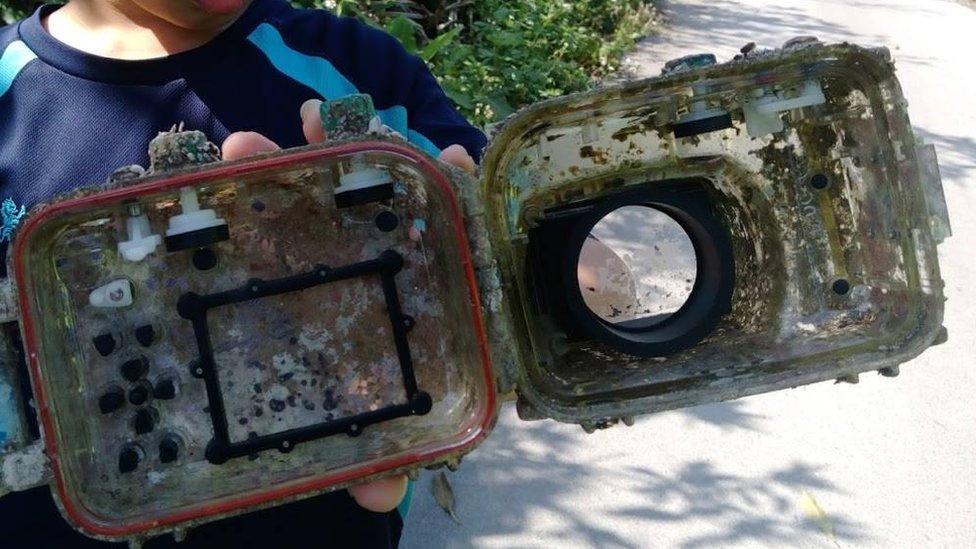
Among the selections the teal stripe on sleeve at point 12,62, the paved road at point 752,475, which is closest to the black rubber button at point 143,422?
the teal stripe on sleeve at point 12,62

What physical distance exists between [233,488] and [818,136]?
0.90 m

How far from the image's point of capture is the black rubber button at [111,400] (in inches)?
38.3

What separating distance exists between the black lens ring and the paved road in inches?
41.0

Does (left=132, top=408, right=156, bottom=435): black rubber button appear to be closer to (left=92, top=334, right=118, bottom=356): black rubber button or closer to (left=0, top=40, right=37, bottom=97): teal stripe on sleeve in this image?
(left=92, top=334, right=118, bottom=356): black rubber button

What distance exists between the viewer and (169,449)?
3.25 ft

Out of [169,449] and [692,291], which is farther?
[692,291]

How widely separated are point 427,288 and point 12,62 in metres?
0.63

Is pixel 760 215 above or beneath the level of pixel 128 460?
above

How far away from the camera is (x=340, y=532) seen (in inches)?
44.4

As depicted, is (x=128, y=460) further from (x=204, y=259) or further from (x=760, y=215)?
(x=760, y=215)

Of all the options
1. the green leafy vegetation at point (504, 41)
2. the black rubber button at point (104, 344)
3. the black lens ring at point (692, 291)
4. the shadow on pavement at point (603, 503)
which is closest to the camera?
the black rubber button at point (104, 344)

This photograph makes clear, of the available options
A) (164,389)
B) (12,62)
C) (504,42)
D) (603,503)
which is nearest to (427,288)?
(164,389)

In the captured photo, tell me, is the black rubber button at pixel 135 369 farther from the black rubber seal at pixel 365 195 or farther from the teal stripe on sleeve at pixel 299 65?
the teal stripe on sleeve at pixel 299 65

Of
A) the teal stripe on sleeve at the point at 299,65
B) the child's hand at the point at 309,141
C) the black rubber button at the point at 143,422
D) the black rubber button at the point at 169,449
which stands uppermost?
the teal stripe on sleeve at the point at 299,65
